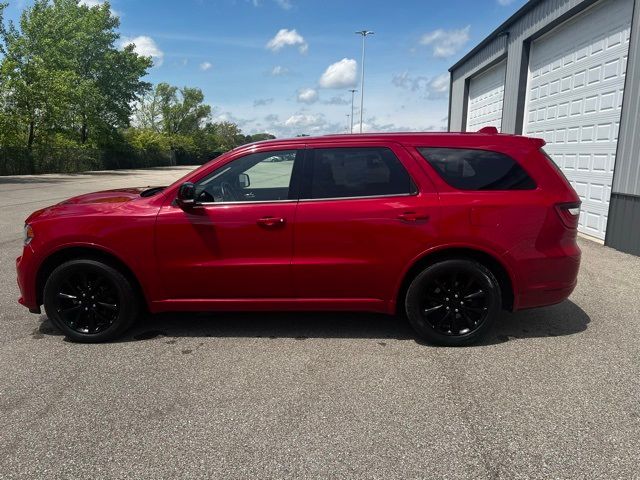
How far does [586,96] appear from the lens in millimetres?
8641

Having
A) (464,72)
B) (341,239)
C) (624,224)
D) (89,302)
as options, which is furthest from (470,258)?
(464,72)

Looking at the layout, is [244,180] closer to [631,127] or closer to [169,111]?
[631,127]

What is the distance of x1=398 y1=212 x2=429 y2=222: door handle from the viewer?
12.3ft

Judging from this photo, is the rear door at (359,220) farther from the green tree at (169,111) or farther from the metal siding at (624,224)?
the green tree at (169,111)

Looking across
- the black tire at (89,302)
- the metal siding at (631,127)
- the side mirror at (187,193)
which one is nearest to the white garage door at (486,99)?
the metal siding at (631,127)

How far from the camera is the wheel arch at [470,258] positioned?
12.6ft

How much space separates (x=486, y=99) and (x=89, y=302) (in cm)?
1348

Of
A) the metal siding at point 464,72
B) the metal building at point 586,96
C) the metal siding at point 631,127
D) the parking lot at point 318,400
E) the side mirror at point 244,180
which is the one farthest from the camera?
the metal siding at point 464,72

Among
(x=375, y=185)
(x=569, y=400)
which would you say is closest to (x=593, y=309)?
(x=569, y=400)

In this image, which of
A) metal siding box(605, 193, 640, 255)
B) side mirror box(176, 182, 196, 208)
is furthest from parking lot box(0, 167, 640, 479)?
metal siding box(605, 193, 640, 255)

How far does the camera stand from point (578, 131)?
890 centimetres

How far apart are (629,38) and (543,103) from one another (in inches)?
113

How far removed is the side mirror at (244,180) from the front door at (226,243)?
19 cm

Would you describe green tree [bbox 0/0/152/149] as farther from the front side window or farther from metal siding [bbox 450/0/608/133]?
the front side window
